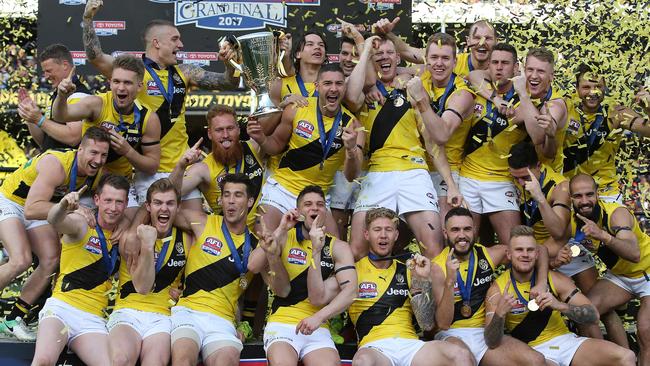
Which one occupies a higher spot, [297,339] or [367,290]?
[367,290]

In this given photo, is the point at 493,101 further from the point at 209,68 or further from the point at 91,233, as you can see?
the point at 209,68

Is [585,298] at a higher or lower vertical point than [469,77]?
lower

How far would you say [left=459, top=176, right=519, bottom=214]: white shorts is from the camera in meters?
6.57

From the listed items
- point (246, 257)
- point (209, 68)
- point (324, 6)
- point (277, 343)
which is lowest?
point (277, 343)

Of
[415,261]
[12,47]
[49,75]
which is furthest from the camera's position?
[12,47]

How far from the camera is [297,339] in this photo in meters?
5.88

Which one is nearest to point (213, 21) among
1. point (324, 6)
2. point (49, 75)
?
point (324, 6)

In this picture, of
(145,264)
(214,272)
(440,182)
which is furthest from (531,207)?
(145,264)

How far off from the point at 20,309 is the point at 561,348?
3.50 meters

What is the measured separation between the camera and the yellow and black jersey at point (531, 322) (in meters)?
6.11

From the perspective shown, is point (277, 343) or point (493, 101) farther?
point (493, 101)

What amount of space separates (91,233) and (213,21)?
12.0 ft

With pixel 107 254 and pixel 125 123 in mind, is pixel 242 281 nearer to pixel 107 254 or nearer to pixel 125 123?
pixel 107 254

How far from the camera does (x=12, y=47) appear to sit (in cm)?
1067
